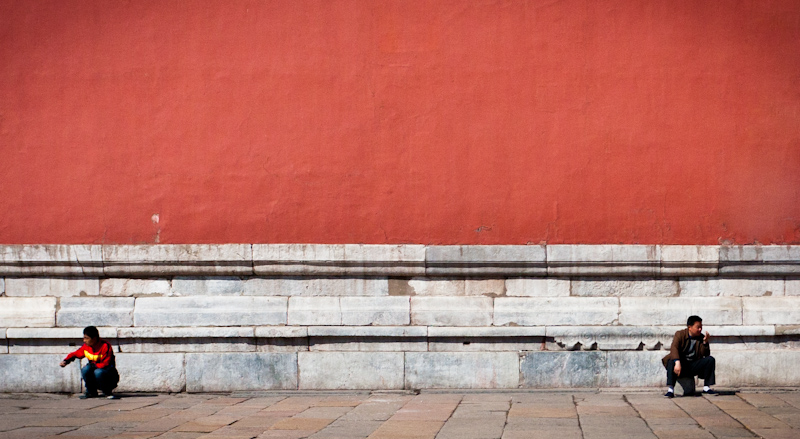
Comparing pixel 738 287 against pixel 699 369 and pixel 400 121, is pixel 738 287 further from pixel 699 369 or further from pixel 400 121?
pixel 400 121

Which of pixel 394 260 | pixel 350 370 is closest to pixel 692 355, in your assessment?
pixel 394 260

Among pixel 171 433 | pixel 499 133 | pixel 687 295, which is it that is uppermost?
pixel 499 133

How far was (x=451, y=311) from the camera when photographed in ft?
24.4

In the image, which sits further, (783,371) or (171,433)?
(783,371)

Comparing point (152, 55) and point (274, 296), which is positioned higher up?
point (152, 55)

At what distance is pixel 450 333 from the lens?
7.38 meters

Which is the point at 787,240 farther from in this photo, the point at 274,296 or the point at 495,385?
the point at 274,296

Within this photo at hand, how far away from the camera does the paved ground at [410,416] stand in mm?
5566

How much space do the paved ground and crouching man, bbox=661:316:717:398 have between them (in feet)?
0.81

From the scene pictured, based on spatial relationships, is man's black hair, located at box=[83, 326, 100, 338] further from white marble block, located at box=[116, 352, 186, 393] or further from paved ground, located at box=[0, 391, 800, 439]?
paved ground, located at box=[0, 391, 800, 439]

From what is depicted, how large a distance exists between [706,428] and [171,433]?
3.26m

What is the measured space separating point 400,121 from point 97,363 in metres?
3.09

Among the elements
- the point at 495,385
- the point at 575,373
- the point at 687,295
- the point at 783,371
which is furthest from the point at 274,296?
the point at 783,371

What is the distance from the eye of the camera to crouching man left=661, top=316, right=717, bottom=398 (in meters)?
6.95
